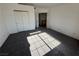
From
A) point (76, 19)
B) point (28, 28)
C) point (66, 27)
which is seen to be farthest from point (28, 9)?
point (76, 19)

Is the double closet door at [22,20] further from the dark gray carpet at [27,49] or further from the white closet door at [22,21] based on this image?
the dark gray carpet at [27,49]

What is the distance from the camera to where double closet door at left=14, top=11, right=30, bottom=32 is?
4.82m

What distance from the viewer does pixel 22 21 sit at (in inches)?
203

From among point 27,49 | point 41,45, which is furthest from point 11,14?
point 41,45

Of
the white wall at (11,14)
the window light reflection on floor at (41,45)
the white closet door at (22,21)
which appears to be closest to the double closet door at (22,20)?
the white closet door at (22,21)

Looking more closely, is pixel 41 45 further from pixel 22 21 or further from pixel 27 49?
pixel 22 21

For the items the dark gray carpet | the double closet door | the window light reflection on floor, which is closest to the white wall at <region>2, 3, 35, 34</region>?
the double closet door

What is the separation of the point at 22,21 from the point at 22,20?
3.5 inches

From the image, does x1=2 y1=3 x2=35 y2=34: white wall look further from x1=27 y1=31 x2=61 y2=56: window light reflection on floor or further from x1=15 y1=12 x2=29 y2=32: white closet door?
x1=27 y1=31 x2=61 y2=56: window light reflection on floor

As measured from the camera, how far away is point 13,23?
462 cm

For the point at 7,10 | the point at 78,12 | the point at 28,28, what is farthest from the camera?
the point at 28,28

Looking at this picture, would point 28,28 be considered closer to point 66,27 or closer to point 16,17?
point 16,17

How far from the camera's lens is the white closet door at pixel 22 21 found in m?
4.85

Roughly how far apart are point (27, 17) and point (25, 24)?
68cm
